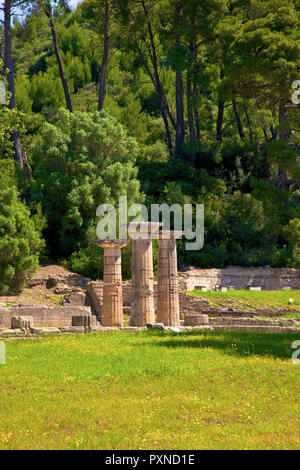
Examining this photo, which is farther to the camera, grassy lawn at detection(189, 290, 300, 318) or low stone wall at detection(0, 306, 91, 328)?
grassy lawn at detection(189, 290, 300, 318)

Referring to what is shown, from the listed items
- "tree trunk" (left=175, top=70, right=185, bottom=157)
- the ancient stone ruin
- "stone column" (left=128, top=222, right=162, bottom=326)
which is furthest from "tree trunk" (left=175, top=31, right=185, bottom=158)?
"stone column" (left=128, top=222, right=162, bottom=326)

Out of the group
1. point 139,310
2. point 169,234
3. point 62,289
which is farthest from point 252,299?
point 139,310

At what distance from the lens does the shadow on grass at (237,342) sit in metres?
15.0

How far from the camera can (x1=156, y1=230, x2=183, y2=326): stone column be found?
73.2 ft

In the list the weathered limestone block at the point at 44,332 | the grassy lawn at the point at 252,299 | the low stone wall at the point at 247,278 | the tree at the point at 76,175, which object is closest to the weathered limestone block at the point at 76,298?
the grassy lawn at the point at 252,299

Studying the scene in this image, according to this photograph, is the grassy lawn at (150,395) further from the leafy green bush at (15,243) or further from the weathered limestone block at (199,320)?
the leafy green bush at (15,243)

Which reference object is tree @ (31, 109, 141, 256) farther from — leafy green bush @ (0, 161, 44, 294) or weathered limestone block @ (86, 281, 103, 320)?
weathered limestone block @ (86, 281, 103, 320)

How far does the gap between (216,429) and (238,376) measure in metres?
3.10

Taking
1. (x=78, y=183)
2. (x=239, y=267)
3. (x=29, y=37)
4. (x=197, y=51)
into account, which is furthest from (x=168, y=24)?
(x=239, y=267)

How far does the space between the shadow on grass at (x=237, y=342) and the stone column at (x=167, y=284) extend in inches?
137

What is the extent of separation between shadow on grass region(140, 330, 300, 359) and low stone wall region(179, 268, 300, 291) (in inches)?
562

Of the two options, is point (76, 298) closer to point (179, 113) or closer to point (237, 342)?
point (237, 342)

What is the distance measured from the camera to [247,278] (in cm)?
3375
